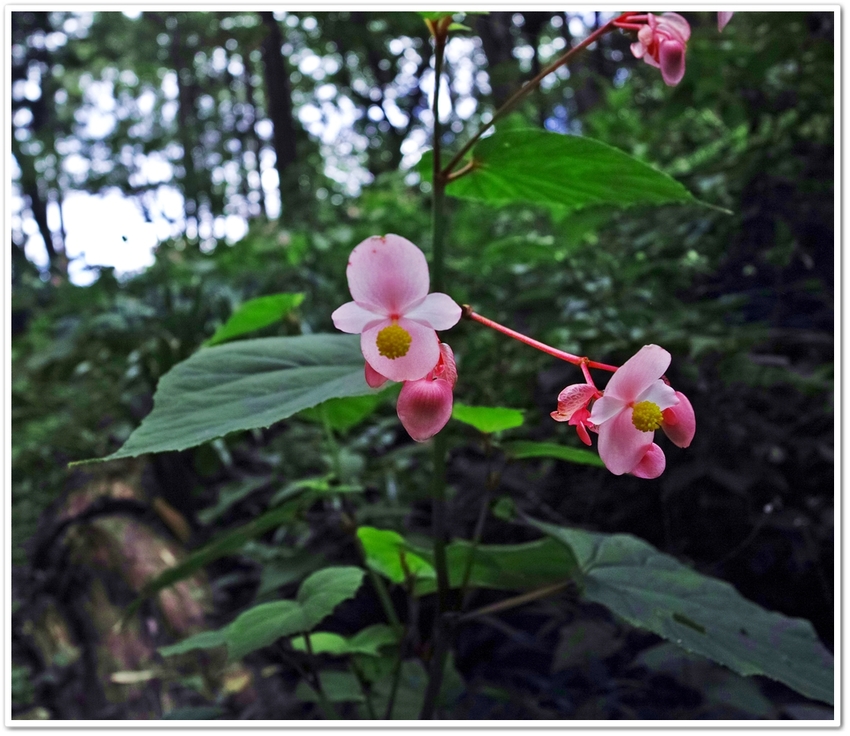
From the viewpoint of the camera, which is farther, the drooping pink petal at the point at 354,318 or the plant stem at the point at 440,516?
the plant stem at the point at 440,516

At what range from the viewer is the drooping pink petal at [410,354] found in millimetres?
380

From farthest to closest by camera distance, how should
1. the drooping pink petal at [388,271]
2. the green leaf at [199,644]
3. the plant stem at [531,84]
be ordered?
the green leaf at [199,644] < the plant stem at [531,84] < the drooping pink petal at [388,271]

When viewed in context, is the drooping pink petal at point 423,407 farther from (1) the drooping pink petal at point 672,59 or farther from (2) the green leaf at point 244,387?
(1) the drooping pink petal at point 672,59

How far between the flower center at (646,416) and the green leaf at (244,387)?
0.17 metres

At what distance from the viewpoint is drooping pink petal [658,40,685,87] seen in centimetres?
51

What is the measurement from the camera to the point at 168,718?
34.6 inches

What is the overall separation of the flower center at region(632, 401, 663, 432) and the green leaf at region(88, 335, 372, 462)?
17 cm

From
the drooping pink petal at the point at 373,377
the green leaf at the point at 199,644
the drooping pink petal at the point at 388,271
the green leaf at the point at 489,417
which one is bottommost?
the green leaf at the point at 199,644

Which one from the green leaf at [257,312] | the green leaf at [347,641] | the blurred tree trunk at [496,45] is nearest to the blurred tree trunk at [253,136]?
the blurred tree trunk at [496,45]

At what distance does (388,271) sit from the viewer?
1.22ft

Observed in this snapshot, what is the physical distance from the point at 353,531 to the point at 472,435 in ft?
0.77

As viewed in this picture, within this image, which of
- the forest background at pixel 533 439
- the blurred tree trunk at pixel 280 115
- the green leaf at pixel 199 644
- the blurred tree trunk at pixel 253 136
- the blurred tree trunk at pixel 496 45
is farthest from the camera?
the blurred tree trunk at pixel 253 136

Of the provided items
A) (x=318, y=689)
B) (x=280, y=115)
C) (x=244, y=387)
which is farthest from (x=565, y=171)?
(x=280, y=115)
